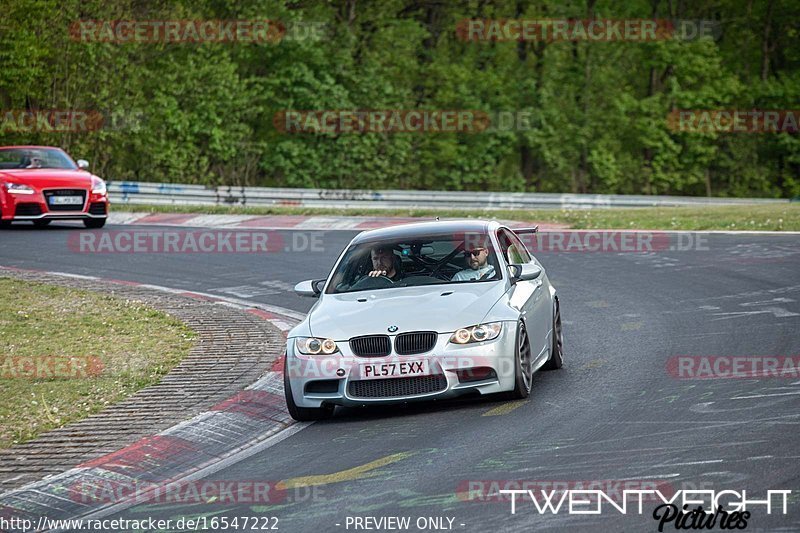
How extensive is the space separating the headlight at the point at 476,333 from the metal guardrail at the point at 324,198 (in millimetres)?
23005

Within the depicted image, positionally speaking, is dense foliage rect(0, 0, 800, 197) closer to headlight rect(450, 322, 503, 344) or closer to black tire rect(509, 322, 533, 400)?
black tire rect(509, 322, 533, 400)

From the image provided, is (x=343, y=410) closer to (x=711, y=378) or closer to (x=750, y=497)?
(x=711, y=378)

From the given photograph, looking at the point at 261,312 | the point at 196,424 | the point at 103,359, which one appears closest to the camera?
the point at 196,424

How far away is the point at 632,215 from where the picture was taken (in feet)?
88.9

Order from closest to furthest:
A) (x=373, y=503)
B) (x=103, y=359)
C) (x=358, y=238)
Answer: (x=373, y=503) < (x=358, y=238) < (x=103, y=359)

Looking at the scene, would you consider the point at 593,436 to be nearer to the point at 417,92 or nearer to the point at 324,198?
the point at 324,198

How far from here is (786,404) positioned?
30.5 feet

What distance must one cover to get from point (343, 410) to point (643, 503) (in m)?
4.00

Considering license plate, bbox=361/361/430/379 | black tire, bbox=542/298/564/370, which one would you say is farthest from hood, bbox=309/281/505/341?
black tire, bbox=542/298/564/370

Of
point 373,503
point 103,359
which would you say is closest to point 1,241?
point 103,359

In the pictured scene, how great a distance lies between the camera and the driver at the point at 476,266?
11.0 metres

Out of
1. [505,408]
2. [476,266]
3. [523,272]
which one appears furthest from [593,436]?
[476,266]

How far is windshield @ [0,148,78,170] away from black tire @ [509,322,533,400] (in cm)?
1805

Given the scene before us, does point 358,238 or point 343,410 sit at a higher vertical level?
point 358,238
